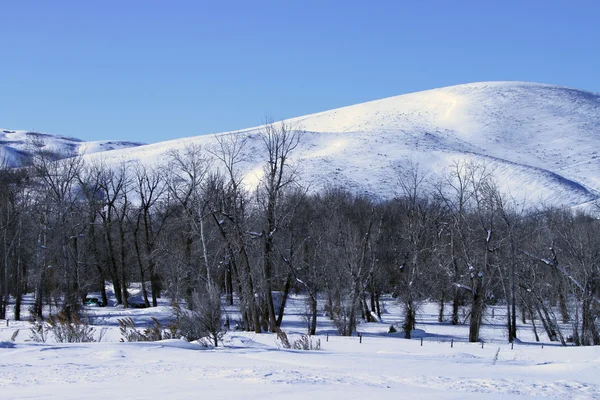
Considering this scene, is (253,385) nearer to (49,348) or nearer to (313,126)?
(49,348)

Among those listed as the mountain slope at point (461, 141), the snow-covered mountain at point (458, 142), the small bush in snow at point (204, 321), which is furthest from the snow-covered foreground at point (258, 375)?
the snow-covered mountain at point (458, 142)

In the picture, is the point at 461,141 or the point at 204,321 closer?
the point at 204,321

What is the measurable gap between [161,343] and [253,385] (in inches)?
288

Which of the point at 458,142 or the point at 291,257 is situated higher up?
the point at 458,142

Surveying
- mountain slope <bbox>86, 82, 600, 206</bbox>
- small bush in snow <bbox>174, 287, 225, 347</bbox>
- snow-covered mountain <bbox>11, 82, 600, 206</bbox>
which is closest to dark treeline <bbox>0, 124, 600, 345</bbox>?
small bush in snow <bbox>174, 287, 225, 347</bbox>

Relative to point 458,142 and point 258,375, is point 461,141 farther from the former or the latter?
point 258,375

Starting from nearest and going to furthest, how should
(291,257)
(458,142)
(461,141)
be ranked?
(291,257) < (458,142) < (461,141)

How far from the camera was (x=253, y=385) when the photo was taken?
1092cm

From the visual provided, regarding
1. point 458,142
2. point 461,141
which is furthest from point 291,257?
point 461,141

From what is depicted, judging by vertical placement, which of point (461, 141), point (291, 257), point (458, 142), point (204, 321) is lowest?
point (204, 321)

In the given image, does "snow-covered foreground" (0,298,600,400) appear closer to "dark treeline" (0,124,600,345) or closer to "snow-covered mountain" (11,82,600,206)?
"dark treeline" (0,124,600,345)

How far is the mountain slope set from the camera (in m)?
102

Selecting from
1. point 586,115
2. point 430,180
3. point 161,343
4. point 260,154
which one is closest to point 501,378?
point 161,343

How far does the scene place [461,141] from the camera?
124 metres
